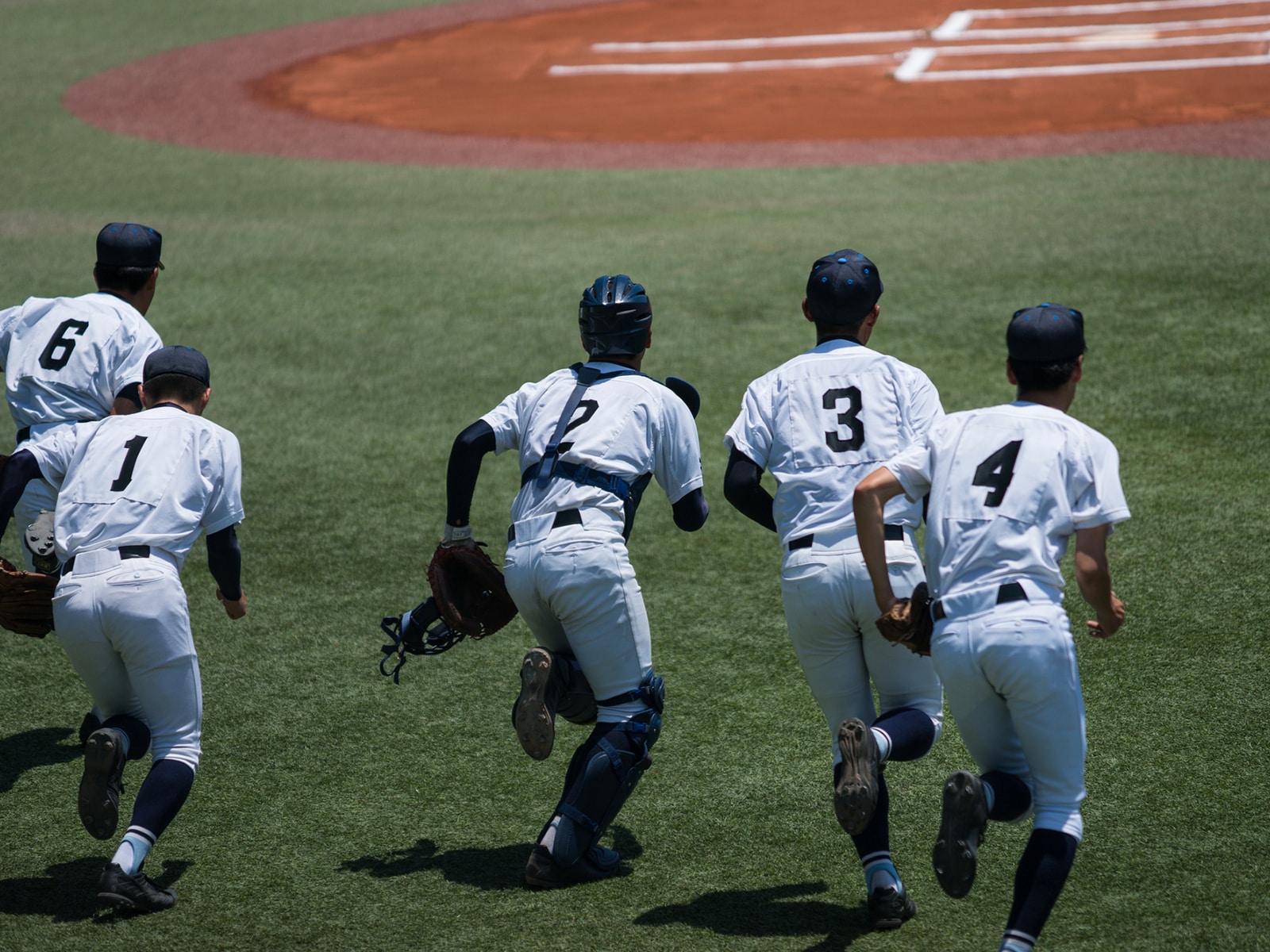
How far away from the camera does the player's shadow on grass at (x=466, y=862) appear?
13.8ft

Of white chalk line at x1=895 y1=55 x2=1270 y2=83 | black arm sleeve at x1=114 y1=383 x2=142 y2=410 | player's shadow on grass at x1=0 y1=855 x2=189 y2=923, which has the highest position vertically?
white chalk line at x1=895 y1=55 x2=1270 y2=83

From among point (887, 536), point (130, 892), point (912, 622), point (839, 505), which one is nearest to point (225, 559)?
point (130, 892)

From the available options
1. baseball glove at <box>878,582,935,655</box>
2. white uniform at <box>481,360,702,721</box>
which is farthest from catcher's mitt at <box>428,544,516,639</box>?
baseball glove at <box>878,582,935,655</box>

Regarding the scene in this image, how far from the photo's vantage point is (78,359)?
5199mm

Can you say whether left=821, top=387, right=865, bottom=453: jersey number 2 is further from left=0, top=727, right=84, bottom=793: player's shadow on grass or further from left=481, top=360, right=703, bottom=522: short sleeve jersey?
left=0, top=727, right=84, bottom=793: player's shadow on grass

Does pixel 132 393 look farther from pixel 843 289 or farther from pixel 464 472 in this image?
pixel 843 289

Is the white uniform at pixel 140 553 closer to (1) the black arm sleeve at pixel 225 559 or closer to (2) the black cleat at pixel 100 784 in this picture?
(1) the black arm sleeve at pixel 225 559

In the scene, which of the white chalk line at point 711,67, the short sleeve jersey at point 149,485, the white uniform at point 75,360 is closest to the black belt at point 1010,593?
the short sleeve jersey at point 149,485

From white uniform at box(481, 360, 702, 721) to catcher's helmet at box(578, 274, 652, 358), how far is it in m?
0.09

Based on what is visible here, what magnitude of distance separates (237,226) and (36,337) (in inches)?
307

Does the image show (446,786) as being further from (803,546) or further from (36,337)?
(36,337)

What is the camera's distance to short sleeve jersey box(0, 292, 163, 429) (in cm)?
521

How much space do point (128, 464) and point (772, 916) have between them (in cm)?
235

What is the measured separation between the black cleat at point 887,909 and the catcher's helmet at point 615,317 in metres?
1.83
